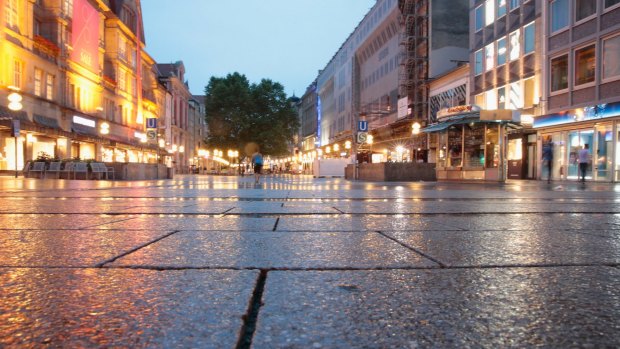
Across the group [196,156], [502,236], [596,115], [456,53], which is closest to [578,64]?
[596,115]

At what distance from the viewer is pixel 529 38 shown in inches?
1062

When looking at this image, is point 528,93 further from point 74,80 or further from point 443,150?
point 74,80

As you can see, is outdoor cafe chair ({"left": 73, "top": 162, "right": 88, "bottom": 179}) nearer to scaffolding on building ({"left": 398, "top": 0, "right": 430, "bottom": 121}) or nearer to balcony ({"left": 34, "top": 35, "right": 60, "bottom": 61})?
balcony ({"left": 34, "top": 35, "right": 60, "bottom": 61})

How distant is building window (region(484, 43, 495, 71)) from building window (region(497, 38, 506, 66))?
0.50 meters

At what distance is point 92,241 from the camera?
2.91 meters

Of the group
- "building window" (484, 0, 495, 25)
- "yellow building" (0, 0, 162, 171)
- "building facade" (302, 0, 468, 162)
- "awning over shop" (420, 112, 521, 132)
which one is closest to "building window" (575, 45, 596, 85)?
"awning over shop" (420, 112, 521, 132)

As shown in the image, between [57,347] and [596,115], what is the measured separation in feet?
81.8

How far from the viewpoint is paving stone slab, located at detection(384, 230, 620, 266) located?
232 centimetres

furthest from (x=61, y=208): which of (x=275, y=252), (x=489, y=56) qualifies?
(x=489, y=56)

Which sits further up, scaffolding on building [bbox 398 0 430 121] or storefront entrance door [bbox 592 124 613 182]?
scaffolding on building [bbox 398 0 430 121]

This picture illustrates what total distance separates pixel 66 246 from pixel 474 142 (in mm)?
21099

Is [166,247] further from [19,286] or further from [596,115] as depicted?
[596,115]

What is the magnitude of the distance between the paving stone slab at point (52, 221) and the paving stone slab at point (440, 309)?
2.59m

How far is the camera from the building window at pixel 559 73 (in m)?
24.1
